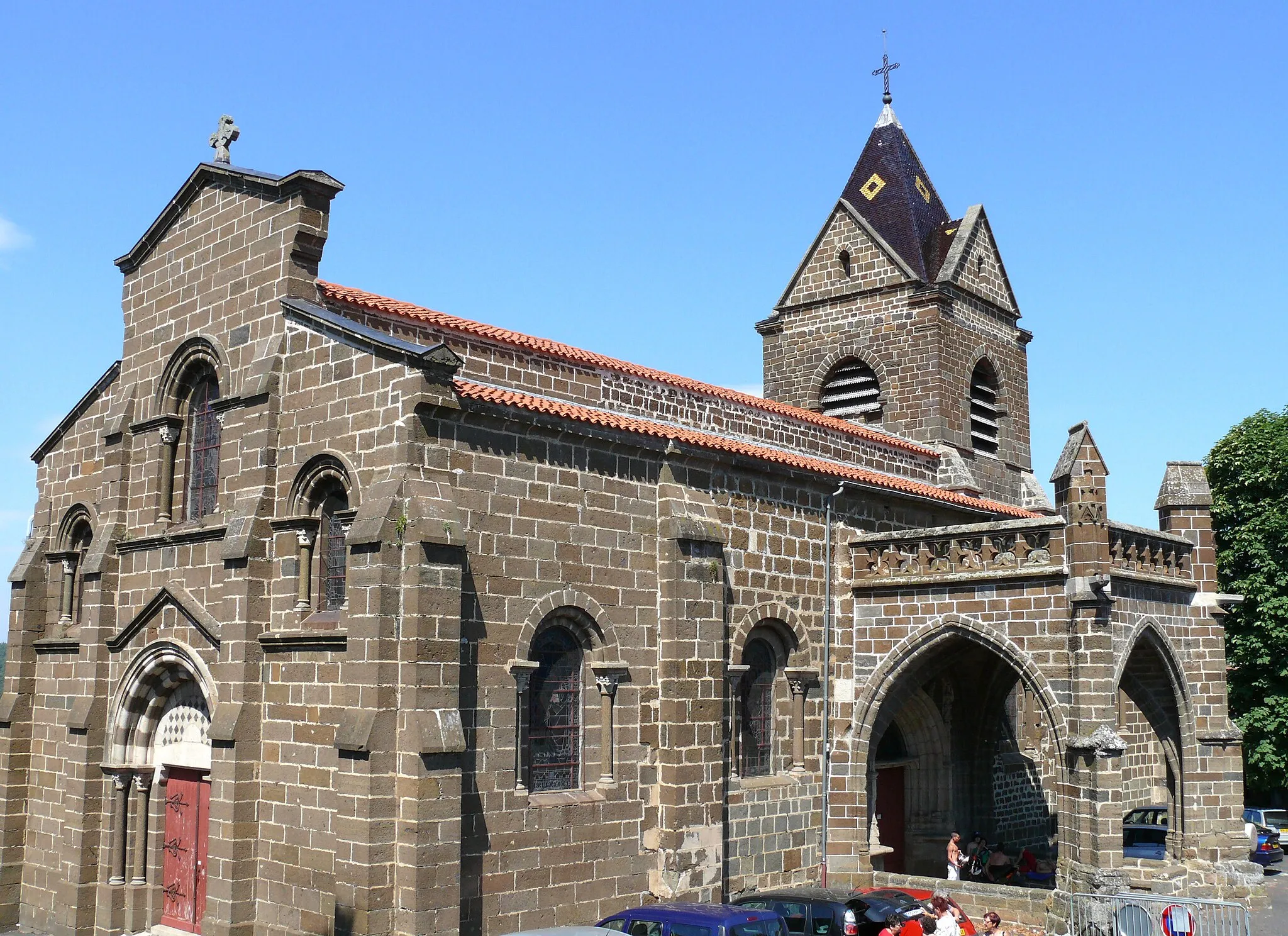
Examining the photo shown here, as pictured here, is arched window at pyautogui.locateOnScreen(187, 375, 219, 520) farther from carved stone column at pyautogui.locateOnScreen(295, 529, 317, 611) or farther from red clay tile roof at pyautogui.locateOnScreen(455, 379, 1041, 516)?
red clay tile roof at pyautogui.locateOnScreen(455, 379, 1041, 516)

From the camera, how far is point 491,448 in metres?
14.2

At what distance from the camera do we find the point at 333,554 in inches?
566

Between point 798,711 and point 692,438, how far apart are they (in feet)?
16.1

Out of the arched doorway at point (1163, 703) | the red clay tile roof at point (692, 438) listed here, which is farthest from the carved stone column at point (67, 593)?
the arched doorway at point (1163, 703)

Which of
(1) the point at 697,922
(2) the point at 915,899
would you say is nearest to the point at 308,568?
(1) the point at 697,922

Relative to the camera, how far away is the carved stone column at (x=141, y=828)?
53.7 ft

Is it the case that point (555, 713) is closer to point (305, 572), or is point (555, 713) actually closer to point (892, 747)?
point (305, 572)

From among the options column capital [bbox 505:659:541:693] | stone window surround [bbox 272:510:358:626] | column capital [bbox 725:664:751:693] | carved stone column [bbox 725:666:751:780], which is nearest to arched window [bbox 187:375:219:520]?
stone window surround [bbox 272:510:358:626]

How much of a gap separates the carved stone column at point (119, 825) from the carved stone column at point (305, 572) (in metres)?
4.87

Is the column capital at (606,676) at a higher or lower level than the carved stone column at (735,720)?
higher

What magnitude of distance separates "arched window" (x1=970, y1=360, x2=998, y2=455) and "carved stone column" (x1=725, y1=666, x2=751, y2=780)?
1379 cm

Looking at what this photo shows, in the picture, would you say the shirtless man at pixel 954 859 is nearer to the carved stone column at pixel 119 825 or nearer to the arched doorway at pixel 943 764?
the arched doorway at pixel 943 764

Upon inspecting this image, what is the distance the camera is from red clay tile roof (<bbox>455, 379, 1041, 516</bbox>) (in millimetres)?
14430

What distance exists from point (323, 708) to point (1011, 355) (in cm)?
2254
